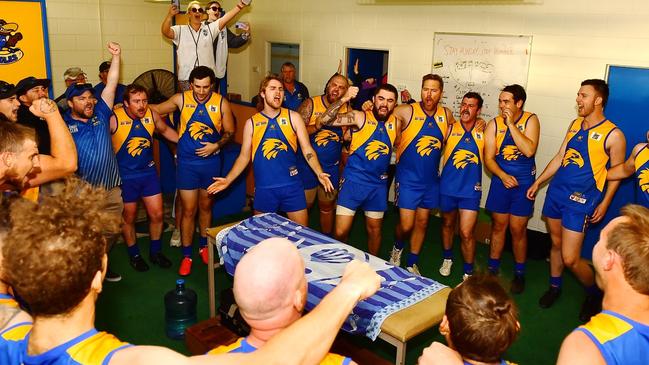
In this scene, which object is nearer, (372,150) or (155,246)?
(372,150)

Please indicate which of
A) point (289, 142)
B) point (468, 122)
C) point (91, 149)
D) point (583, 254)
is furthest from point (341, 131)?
point (583, 254)

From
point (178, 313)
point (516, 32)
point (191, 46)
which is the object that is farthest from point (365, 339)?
point (191, 46)

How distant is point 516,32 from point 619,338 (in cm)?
474

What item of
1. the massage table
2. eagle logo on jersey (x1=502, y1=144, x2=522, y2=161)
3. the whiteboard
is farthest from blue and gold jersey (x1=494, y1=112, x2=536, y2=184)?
the massage table

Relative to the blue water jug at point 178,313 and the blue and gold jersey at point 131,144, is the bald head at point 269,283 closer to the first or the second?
the blue water jug at point 178,313

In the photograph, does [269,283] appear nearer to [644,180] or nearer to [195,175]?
[644,180]

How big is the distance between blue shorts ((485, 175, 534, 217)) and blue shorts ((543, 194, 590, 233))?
216 mm

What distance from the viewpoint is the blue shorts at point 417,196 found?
4945mm

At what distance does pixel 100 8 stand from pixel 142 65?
3.09ft

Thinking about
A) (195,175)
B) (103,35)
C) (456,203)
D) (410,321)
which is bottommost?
(410,321)

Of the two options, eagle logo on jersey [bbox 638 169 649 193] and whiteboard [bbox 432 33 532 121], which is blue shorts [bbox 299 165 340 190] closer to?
whiteboard [bbox 432 33 532 121]

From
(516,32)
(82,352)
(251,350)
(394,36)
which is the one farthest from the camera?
(394,36)

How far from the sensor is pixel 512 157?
483 cm

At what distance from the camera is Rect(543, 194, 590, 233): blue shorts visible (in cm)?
445
